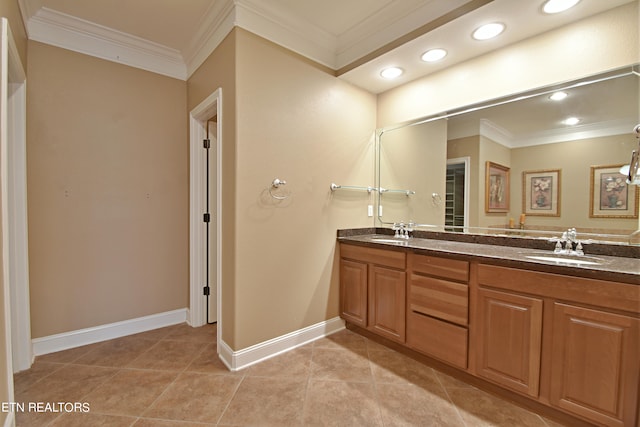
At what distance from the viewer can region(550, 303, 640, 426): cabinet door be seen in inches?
48.3

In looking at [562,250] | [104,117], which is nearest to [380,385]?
[562,250]

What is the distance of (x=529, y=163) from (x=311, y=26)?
2.06m

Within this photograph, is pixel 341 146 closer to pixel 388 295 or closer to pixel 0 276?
pixel 388 295

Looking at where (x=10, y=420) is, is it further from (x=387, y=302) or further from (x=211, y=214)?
(x=387, y=302)

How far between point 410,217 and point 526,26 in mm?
1675

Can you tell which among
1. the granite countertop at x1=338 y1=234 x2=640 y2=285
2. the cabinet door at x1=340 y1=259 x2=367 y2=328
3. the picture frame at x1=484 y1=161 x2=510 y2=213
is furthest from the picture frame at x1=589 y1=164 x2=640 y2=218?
the cabinet door at x1=340 y1=259 x2=367 y2=328

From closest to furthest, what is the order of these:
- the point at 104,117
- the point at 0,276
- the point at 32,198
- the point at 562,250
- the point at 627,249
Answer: the point at 0,276, the point at 627,249, the point at 562,250, the point at 32,198, the point at 104,117

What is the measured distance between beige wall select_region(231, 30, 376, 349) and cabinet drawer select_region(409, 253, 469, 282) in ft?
2.74

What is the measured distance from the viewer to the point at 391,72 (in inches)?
98.6

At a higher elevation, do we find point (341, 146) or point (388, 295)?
point (341, 146)

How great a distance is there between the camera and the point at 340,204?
8.64 feet

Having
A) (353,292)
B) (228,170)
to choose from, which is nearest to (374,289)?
(353,292)

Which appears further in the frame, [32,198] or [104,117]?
[104,117]

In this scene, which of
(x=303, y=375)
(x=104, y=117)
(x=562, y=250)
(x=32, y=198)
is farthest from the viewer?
(x=104, y=117)
